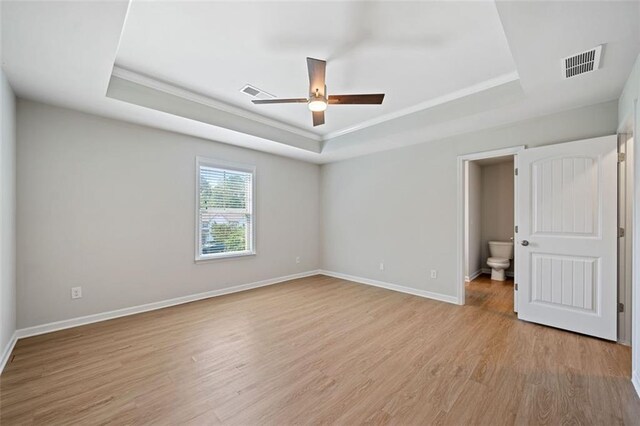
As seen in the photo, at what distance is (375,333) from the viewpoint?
9.72 feet

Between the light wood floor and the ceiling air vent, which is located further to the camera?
the ceiling air vent

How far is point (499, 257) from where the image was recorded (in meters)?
5.55

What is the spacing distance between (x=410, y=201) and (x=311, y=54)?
114 inches

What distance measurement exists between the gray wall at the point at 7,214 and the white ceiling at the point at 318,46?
3.52 ft

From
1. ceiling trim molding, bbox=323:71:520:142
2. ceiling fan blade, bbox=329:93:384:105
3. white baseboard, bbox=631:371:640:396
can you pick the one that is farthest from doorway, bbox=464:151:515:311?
ceiling fan blade, bbox=329:93:384:105

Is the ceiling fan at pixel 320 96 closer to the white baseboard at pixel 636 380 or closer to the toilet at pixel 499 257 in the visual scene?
the white baseboard at pixel 636 380

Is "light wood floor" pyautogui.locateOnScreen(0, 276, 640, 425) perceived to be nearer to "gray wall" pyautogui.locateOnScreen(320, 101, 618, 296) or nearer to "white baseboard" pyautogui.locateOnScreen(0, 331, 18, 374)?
"white baseboard" pyautogui.locateOnScreen(0, 331, 18, 374)

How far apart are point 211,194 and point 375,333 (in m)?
3.22

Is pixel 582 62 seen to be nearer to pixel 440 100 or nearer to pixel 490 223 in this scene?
pixel 440 100

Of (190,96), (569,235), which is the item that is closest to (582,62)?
(569,235)

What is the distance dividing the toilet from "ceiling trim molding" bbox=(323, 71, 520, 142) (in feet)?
11.6

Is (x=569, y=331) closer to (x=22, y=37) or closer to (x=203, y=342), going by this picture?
(x=203, y=342)

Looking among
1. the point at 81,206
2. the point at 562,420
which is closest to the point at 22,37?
the point at 81,206

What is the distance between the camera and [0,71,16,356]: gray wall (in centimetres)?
229
